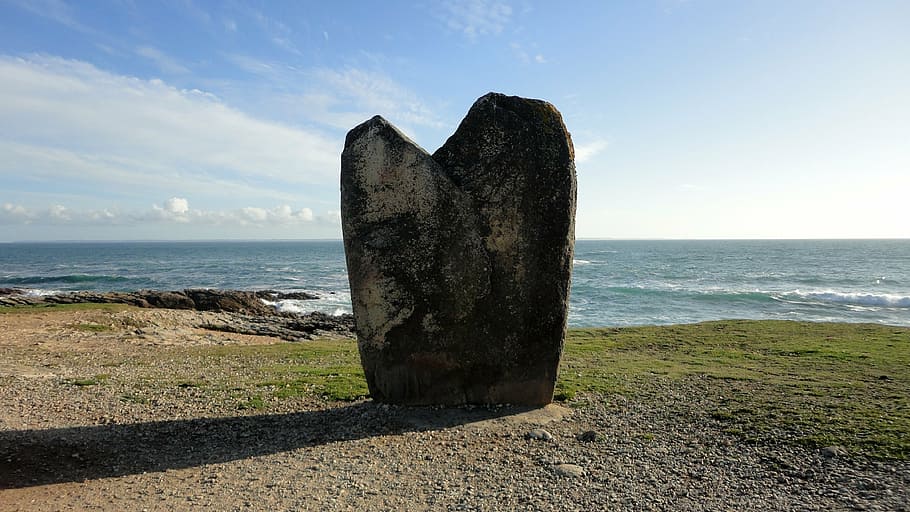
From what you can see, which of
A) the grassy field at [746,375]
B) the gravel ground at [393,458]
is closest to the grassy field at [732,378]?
the grassy field at [746,375]

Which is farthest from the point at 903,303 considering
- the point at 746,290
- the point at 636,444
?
the point at 636,444

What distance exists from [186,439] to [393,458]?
3308 mm

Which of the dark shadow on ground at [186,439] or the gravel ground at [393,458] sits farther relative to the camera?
the dark shadow on ground at [186,439]

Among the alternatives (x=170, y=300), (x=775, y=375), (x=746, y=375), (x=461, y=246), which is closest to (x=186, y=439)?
(x=461, y=246)

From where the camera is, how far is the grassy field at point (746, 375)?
8883mm

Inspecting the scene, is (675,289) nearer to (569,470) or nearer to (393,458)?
(569,470)

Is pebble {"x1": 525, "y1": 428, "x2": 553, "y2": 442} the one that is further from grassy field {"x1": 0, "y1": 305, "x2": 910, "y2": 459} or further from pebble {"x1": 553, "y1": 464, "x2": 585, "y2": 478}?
grassy field {"x1": 0, "y1": 305, "x2": 910, "y2": 459}

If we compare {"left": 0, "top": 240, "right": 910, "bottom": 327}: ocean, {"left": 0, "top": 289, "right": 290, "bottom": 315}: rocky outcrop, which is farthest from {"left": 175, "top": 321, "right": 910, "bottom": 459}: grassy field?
{"left": 0, "top": 289, "right": 290, "bottom": 315}: rocky outcrop

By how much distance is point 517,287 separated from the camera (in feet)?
31.8

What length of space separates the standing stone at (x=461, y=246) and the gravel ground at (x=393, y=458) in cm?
91

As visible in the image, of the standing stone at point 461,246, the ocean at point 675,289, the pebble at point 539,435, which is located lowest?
the ocean at point 675,289

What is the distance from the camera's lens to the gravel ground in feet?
21.5

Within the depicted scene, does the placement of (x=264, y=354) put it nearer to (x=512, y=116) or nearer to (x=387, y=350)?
(x=387, y=350)

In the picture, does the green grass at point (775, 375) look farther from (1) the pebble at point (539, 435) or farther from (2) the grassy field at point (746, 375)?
(1) the pebble at point (539, 435)
